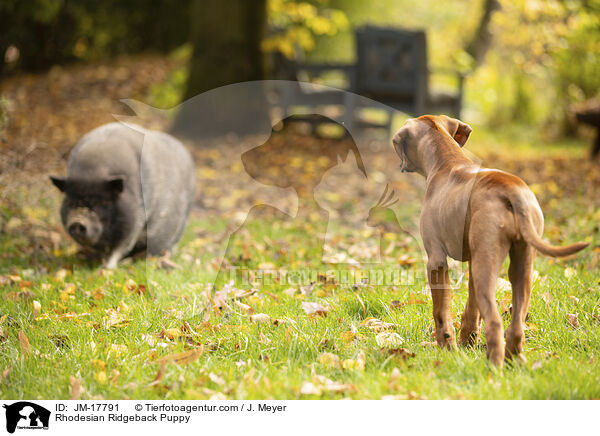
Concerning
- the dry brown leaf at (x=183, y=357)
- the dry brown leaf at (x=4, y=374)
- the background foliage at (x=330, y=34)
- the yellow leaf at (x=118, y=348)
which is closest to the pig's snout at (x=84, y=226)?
the yellow leaf at (x=118, y=348)

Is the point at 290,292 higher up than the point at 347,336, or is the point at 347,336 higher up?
the point at 347,336

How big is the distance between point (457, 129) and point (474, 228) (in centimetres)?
87

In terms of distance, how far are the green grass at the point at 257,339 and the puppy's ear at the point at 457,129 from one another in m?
1.07

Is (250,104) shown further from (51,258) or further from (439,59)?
(439,59)

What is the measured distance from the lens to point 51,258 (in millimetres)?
5562

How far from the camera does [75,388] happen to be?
2.94 m

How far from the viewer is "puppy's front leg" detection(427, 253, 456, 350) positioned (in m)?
2.95

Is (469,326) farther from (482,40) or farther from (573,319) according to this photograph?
(482,40)

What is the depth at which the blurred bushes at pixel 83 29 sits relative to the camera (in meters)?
13.9

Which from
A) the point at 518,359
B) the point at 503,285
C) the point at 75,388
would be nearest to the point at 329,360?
the point at 518,359

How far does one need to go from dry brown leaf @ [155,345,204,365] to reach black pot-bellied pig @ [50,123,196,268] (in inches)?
85.8

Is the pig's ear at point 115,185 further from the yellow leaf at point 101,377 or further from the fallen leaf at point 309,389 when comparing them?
the fallen leaf at point 309,389

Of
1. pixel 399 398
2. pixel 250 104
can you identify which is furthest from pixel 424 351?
pixel 250 104
